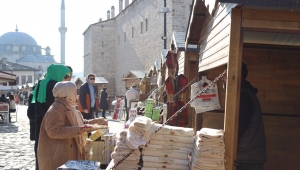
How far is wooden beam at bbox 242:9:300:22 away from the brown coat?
6.86 feet

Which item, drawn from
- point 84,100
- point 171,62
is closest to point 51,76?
point 84,100

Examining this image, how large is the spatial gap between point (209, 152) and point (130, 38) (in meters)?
39.6

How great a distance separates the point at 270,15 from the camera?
3848mm

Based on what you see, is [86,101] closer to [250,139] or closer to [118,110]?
[250,139]

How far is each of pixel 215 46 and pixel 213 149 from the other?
64.1 inches

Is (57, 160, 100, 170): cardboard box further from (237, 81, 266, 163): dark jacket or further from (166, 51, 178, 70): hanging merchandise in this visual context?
(166, 51, 178, 70): hanging merchandise

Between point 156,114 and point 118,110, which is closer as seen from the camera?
point 156,114

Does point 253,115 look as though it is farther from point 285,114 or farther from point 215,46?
point 285,114

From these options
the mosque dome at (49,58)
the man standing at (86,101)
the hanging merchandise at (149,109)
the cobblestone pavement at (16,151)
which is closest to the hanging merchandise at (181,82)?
the hanging merchandise at (149,109)

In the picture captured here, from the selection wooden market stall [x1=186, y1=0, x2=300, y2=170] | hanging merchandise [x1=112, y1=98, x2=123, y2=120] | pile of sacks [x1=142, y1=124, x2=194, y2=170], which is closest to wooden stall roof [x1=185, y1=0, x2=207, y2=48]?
wooden market stall [x1=186, y1=0, x2=300, y2=170]

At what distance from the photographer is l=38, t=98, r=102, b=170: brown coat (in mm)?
4250

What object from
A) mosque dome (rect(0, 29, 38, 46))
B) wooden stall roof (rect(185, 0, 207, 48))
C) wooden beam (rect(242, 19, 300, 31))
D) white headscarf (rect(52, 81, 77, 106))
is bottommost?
white headscarf (rect(52, 81, 77, 106))

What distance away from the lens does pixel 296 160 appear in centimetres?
612

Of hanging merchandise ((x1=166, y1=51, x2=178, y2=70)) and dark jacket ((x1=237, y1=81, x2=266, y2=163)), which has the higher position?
hanging merchandise ((x1=166, y1=51, x2=178, y2=70))
